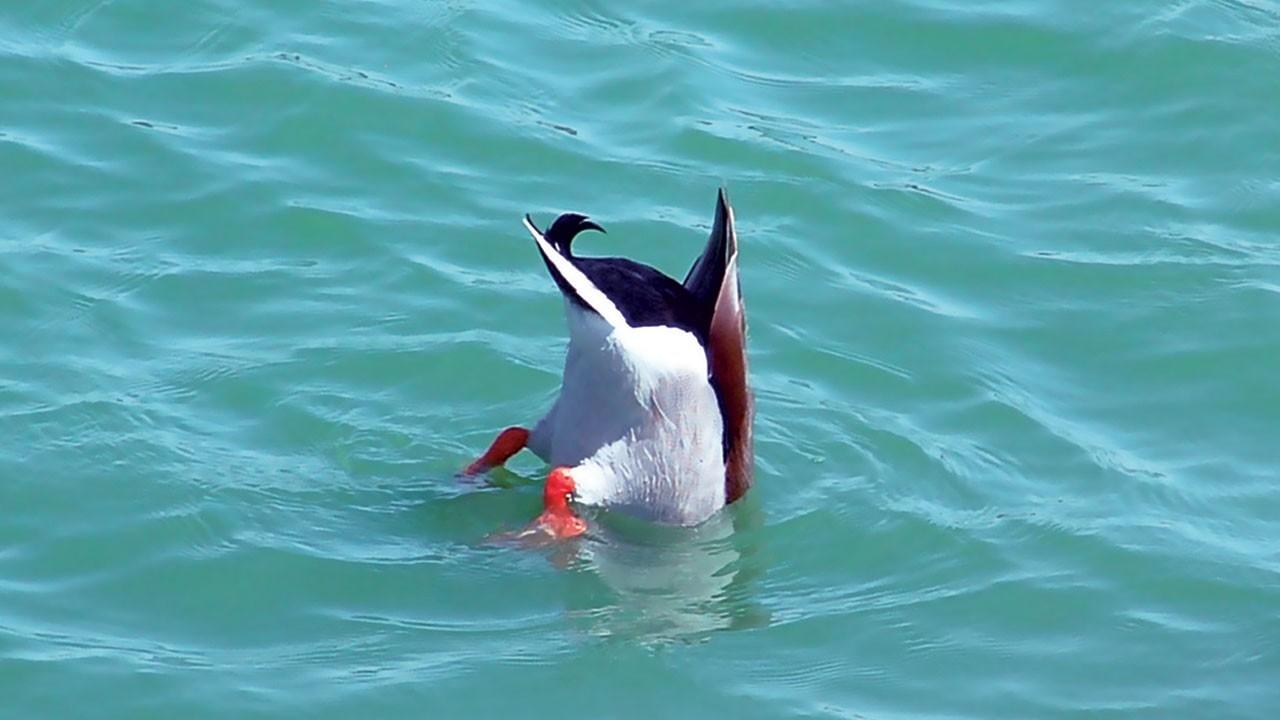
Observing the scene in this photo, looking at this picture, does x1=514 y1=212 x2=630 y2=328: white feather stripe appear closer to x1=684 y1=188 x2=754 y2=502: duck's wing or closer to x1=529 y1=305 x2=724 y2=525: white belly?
x1=529 y1=305 x2=724 y2=525: white belly

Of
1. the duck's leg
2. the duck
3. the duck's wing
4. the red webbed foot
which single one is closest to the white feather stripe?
the duck

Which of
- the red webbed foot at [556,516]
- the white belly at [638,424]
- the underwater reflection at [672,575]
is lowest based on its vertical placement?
the underwater reflection at [672,575]

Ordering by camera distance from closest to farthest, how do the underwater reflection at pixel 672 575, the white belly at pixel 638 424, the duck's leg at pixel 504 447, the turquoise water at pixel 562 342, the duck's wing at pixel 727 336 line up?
the turquoise water at pixel 562 342 → the underwater reflection at pixel 672 575 → the duck's wing at pixel 727 336 → the white belly at pixel 638 424 → the duck's leg at pixel 504 447

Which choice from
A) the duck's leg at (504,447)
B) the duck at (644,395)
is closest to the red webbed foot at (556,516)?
the duck at (644,395)

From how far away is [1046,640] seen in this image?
698 centimetres

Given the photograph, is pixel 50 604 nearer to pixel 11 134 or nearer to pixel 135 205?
pixel 135 205

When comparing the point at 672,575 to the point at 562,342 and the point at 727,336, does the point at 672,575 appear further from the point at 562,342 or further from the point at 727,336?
the point at 562,342

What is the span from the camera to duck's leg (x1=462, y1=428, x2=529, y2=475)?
7.70 meters

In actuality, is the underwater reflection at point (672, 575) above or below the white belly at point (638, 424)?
below

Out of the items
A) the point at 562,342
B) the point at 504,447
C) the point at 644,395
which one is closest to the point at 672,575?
the point at 644,395

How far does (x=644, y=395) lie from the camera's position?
23.9 ft

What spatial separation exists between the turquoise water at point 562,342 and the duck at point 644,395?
0.16 metres

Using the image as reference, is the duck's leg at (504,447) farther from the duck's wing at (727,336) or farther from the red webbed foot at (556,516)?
the duck's wing at (727,336)

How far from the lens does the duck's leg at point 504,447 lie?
7.70m
